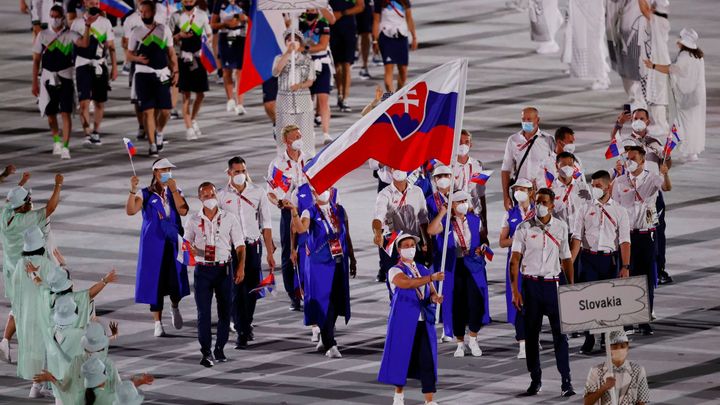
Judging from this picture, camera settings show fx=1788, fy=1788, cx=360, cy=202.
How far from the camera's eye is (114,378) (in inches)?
541

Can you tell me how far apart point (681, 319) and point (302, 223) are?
13.0ft

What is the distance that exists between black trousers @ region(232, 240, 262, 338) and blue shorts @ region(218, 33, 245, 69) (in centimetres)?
1077

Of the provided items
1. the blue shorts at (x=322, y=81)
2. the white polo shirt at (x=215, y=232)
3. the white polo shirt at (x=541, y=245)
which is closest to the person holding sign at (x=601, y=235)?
the white polo shirt at (x=541, y=245)

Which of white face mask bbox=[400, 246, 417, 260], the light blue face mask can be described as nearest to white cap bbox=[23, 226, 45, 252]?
the light blue face mask

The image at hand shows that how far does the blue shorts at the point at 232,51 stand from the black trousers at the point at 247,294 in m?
10.8

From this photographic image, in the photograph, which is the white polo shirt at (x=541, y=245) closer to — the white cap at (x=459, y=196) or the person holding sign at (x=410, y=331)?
the person holding sign at (x=410, y=331)

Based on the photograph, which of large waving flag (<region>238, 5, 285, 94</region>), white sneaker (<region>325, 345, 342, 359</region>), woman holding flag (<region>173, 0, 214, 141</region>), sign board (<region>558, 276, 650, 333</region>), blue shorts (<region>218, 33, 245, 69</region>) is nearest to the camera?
sign board (<region>558, 276, 650, 333</region>)

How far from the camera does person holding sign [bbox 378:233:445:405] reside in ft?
51.0

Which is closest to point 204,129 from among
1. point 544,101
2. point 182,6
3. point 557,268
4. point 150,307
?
point 182,6

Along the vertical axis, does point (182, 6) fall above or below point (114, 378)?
above

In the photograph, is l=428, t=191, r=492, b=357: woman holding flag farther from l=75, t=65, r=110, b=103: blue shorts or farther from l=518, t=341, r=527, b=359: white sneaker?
l=75, t=65, r=110, b=103: blue shorts

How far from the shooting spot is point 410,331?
15.6 meters

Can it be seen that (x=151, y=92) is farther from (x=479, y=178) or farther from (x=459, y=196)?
(x=459, y=196)

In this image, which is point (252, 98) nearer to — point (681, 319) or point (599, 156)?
point (599, 156)
